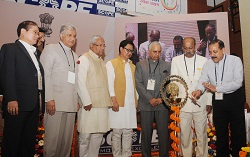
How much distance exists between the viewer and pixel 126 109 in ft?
11.4

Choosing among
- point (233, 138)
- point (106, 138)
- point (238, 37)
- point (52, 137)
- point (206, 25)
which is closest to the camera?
point (52, 137)

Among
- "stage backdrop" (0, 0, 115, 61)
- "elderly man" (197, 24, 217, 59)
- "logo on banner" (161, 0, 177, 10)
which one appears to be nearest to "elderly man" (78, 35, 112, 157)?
"stage backdrop" (0, 0, 115, 61)

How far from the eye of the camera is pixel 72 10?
5066 mm

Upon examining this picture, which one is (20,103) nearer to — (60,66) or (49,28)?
(60,66)

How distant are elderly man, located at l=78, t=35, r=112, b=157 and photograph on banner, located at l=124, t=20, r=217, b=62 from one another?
56.6 inches

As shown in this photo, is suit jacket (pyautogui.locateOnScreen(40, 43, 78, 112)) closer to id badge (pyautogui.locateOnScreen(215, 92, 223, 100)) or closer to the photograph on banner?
id badge (pyautogui.locateOnScreen(215, 92, 223, 100))

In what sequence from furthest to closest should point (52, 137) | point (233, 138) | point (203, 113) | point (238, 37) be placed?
1. point (238, 37)
2. point (203, 113)
3. point (233, 138)
4. point (52, 137)

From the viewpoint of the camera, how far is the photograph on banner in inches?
179

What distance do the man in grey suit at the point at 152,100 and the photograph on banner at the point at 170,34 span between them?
1.04 m

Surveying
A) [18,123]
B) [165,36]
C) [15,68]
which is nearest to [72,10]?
[165,36]

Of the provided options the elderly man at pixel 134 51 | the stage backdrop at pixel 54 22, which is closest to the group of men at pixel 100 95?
the elderly man at pixel 134 51

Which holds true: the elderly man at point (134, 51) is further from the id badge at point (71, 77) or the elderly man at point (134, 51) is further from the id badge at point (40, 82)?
the id badge at point (40, 82)

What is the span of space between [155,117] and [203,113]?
26.8 inches

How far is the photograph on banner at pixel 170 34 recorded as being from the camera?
4.54 meters
